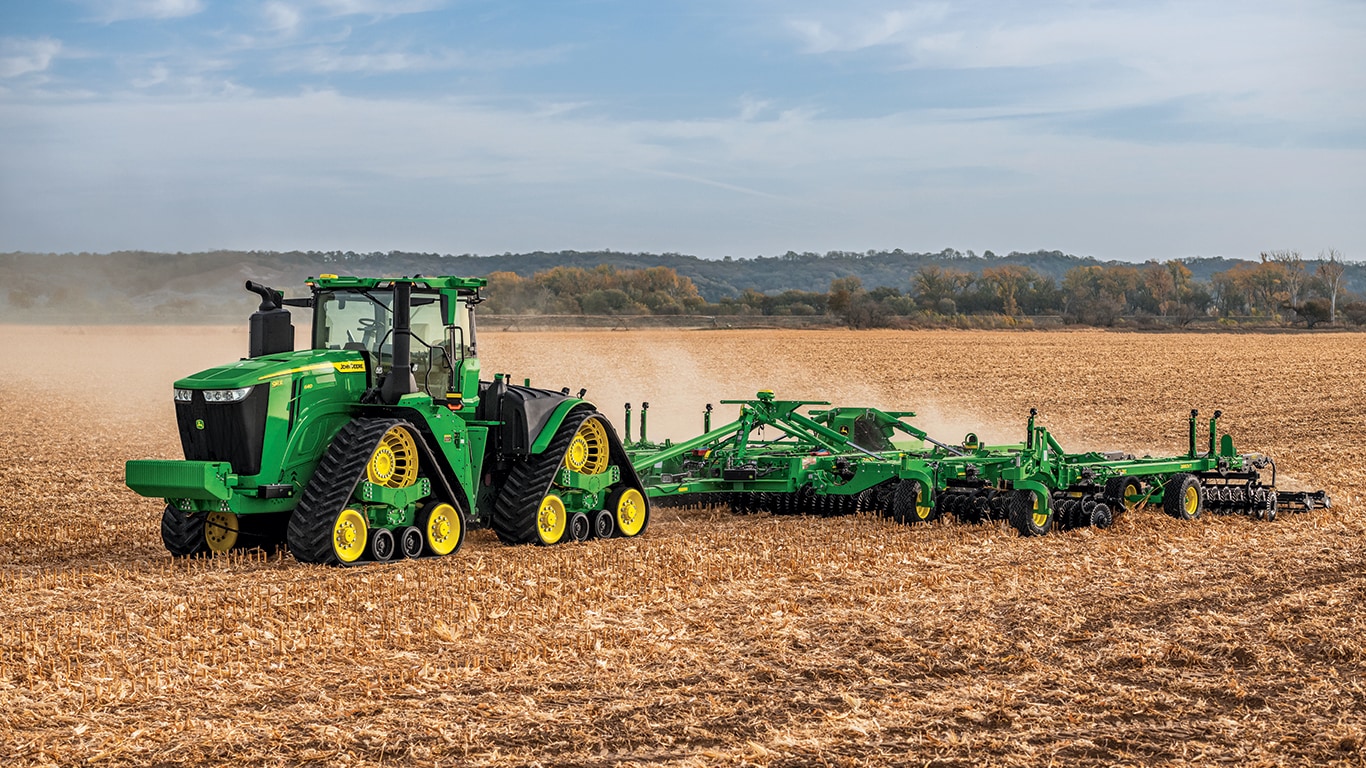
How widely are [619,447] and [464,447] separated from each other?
1782 millimetres

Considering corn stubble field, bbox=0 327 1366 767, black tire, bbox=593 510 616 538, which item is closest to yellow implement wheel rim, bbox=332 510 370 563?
Result: corn stubble field, bbox=0 327 1366 767

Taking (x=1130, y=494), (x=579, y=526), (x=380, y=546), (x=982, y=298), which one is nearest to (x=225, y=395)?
(x=380, y=546)

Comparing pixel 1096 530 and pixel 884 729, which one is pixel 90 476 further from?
pixel 884 729

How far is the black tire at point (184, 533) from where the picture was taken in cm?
1216

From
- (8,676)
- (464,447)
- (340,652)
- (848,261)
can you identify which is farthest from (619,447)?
(848,261)

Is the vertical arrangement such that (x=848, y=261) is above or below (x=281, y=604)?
above

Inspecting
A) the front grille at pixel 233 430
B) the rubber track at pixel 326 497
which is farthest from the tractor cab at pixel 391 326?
the front grille at pixel 233 430

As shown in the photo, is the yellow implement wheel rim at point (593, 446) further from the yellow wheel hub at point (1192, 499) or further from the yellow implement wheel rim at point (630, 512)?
the yellow wheel hub at point (1192, 499)

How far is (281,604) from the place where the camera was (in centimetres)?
988

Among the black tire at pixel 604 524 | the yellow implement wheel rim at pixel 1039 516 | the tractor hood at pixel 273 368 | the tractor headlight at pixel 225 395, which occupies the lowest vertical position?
the black tire at pixel 604 524

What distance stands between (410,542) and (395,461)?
719 millimetres

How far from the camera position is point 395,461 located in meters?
11.8

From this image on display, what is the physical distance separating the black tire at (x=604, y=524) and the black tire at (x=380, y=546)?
2.28 metres

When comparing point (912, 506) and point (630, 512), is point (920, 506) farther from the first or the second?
point (630, 512)
